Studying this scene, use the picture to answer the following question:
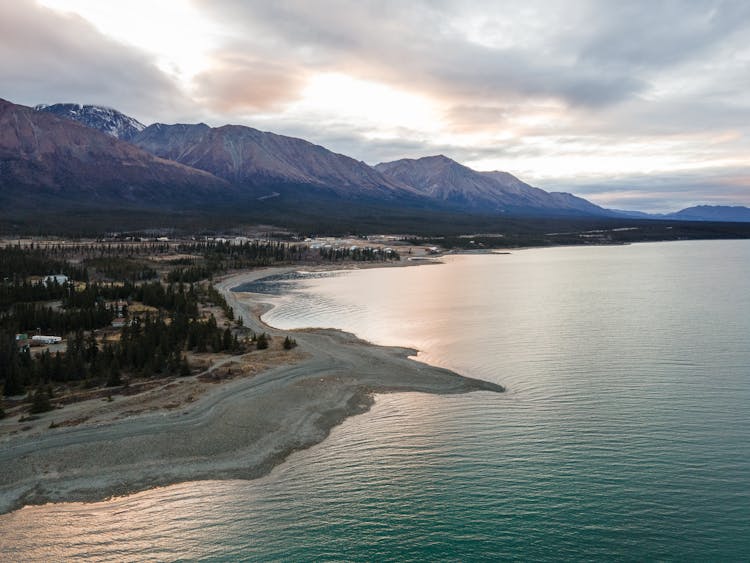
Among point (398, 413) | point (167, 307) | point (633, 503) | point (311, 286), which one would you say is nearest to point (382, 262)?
point (311, 286)

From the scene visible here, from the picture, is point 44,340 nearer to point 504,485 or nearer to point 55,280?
point 55,280

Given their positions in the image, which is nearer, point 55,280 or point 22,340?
point 22,340

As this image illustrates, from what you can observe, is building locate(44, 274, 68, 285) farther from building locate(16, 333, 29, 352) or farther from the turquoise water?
the turquoise water

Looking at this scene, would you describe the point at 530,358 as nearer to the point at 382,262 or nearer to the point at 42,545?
the point at 42,545

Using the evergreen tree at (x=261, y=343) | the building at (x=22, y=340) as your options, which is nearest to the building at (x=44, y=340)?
the building at (x=22, y=340)

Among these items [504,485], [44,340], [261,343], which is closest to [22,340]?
[44,340]
